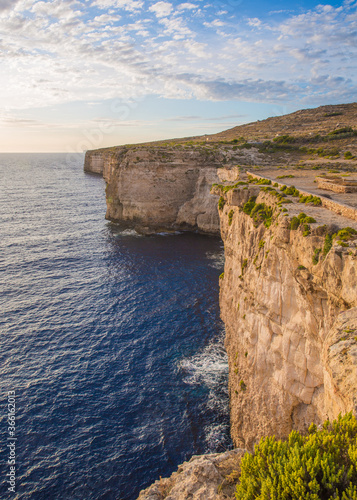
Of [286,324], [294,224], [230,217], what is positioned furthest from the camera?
[230,217]

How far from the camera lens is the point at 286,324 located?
63.5 feet

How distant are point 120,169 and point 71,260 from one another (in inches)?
1064

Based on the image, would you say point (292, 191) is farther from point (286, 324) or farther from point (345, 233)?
point (345, 233)

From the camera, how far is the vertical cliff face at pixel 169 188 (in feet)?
236

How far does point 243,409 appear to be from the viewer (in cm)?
2392

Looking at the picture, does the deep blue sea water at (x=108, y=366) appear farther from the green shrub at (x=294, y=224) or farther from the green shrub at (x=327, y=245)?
the green shrub at (x=327, y=245)

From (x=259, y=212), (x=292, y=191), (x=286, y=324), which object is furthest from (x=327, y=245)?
(x=292, y=191)

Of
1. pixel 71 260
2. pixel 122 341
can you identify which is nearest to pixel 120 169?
pixel 71 260

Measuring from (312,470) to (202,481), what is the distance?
656cm

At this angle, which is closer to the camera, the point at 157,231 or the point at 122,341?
the point at 122,341

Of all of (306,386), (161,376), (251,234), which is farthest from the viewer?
(161,376)

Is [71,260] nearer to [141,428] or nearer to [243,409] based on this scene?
[141,428]

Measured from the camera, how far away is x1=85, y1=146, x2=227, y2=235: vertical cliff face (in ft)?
236

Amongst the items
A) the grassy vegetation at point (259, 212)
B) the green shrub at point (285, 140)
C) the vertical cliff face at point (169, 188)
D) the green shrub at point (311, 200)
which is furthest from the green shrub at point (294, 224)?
the green shrub at point (285, 140)
